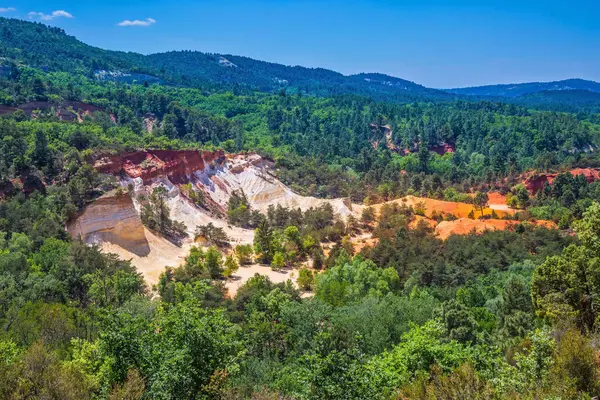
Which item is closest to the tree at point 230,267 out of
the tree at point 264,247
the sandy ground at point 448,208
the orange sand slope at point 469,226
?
the tree at point 264,247

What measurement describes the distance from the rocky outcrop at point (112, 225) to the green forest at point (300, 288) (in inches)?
51.0

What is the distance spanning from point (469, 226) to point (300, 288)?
25.2m

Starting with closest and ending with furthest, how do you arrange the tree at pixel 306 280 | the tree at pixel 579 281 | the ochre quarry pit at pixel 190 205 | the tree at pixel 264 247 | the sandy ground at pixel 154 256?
the tree at pixel 579 281 < the tree at pixel 306 280 < the sandy ground at pixel 154 256 < the ochre quarry pit at pixel 190 205 < the tree at pixel 264 247

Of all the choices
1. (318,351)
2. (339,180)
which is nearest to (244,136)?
(339,180)

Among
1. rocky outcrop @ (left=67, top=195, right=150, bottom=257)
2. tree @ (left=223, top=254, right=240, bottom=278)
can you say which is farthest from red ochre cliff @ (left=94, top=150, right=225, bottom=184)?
tree @ (left=223, top=254, right=240, bottom=278)

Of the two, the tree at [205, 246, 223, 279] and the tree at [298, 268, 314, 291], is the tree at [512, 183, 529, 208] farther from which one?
the tree at [205, 246, 223, 279]

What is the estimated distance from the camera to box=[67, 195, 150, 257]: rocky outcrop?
47938mm

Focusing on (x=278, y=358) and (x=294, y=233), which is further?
(x=294, y=233)

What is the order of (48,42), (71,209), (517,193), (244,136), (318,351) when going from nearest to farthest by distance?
(318,351)
(71,209)
(517,193)
(244,136)
(48,42)

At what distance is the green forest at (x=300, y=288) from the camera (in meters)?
14.1

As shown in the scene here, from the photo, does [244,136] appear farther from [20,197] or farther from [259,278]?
[259,278]

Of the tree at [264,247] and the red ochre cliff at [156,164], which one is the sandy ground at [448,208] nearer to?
the tree at [264,247]

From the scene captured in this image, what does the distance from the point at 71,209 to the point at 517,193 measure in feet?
210

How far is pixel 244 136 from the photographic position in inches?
4847
